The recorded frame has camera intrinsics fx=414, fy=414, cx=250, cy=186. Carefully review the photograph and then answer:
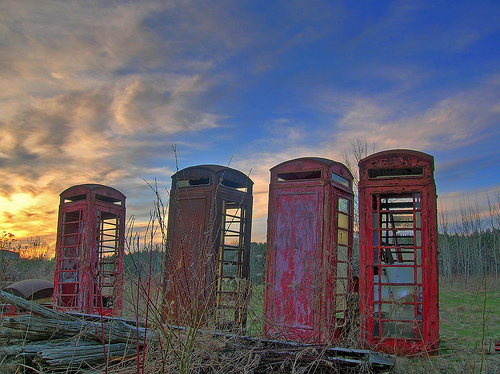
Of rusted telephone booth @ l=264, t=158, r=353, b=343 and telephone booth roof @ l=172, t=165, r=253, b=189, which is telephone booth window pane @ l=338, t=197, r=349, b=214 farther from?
telephone booth roof @ l=172, t=165, r=253, b=189

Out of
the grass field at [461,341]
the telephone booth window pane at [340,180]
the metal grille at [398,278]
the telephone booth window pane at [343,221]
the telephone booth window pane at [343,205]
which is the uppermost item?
the telephone booth window pane at [340,180]

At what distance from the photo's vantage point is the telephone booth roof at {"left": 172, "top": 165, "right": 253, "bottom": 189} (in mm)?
8844

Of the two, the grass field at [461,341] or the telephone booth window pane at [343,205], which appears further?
the telephone booth window pane at [343,205]

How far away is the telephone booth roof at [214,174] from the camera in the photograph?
884 centimetres

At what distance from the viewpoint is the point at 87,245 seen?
34.8ft

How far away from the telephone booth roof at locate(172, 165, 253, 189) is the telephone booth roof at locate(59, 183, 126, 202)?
9.20 ft

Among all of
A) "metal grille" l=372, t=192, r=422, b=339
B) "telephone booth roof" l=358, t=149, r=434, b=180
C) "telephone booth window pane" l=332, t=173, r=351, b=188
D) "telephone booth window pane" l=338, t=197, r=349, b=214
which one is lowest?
"metal grille" l=372, t=192, r=422, b=339

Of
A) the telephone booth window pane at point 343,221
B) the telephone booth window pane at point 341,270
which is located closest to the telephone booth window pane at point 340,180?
the telephone booth window pane at point 343,221

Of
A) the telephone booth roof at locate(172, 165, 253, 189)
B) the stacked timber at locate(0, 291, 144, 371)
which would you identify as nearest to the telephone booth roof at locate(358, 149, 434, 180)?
the telephone booth roof at locate(172, 165, 253, 189)

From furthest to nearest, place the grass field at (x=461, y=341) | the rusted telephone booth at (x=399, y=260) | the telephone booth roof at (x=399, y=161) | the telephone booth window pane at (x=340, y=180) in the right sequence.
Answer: the telephone booth window pane at (x=340, y=180) < the telephone booth roof at (x=399, y=161) < the rusted telephone booth at (x=399, y=260) < the grass field at (x=461, y=341)

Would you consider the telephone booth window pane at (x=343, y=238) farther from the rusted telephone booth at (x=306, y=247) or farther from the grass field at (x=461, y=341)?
the grass field at (x=461, y=341)

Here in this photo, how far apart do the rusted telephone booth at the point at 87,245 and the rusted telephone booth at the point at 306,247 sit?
15.4 ft

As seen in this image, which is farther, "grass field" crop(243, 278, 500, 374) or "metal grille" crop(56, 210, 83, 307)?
"metal grille" crop(56, 210, 83, 307)

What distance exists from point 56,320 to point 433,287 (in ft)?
18.6
